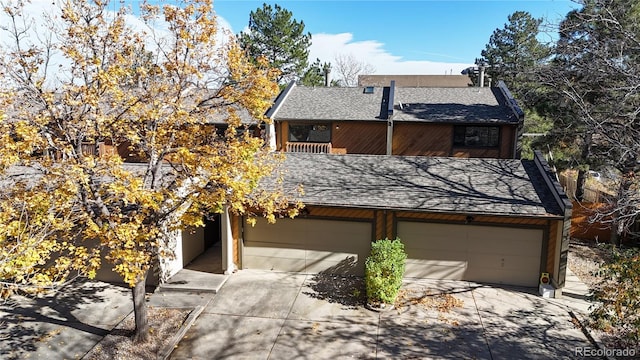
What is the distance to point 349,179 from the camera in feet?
46.6

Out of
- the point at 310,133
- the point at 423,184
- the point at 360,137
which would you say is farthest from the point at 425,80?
the point at 423,184

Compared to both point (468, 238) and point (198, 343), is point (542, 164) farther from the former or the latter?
point (198, 343)

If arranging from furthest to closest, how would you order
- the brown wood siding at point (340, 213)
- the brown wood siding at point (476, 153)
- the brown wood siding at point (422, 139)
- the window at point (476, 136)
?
the brown wood siding at point (422, 139), the window at point (476, 136), the brown wood siding at point (476, 153), the brown wood siding at point (340, 213)

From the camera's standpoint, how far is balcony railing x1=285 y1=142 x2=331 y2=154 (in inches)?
832

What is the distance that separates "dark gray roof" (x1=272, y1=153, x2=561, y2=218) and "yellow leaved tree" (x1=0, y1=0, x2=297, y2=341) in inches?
134

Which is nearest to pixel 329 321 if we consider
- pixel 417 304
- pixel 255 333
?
pixel 255 333

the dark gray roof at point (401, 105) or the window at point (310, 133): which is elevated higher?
the dark gray roof at point (401, 105)

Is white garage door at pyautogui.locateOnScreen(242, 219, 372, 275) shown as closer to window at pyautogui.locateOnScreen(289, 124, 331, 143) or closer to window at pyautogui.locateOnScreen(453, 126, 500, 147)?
window at pyautogui.locateOnScreen(289, 124, 331, 143)

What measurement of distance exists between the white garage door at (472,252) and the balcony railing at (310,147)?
906cm

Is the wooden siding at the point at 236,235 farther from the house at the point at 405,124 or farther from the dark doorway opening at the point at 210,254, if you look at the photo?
the house at the point at 405,124

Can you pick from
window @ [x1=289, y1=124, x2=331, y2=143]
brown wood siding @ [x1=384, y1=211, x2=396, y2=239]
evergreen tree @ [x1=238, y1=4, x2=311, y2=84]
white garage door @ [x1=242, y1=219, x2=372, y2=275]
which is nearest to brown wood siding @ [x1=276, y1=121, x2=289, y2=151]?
window @ [x1=289, y1=124, x2=331, y2=143]

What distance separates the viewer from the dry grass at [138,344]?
8.98 metres

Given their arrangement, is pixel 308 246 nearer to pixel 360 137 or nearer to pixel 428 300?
pixel 428 300

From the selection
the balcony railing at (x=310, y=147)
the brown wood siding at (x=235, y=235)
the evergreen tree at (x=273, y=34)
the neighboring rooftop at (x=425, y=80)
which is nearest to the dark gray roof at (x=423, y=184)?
the brown wood siding at (x=235, y=235)
